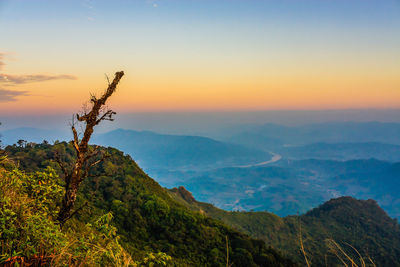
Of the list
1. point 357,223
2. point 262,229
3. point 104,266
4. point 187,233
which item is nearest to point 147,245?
point 187,233

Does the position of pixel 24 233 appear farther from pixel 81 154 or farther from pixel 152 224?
pixel 152 224

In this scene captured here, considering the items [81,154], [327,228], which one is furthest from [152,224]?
[327,228]

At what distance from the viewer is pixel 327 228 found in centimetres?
8438

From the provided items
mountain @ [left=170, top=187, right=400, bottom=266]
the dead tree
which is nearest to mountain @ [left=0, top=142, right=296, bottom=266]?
the dead tree

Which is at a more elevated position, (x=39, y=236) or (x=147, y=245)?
(x=39, y=236)

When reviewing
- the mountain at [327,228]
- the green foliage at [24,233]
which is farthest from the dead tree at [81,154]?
the mountain at [327,228]

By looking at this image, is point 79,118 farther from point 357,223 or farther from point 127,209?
point 357,223

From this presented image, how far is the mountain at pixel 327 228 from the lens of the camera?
5984 centimetres

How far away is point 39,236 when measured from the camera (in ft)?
15.8

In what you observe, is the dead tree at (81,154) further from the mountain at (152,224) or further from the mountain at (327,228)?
the mountain at (327,228)

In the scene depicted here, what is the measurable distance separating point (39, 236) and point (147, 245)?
1415 centimetres

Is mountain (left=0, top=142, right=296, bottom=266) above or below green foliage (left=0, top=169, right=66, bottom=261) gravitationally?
below

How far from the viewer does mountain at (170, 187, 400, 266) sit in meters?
59.8

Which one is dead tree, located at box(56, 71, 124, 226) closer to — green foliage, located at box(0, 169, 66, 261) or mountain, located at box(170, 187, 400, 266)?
green foliage, located at box(0, 169, 66, 261)
